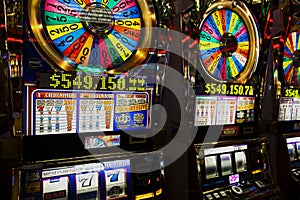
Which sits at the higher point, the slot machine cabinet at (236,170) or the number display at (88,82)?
the number display at (88,82)

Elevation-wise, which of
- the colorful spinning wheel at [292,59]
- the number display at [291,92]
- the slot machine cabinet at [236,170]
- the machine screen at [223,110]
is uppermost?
the colorful spinning wheel at [292,59]

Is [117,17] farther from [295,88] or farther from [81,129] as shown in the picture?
[295,88]

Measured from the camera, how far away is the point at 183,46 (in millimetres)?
2348

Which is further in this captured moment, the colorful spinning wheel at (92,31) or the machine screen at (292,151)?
the machine screen at (292,151)

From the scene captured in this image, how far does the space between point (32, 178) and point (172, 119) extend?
1255 millimetres

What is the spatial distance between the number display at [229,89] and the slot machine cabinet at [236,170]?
0.43 metres

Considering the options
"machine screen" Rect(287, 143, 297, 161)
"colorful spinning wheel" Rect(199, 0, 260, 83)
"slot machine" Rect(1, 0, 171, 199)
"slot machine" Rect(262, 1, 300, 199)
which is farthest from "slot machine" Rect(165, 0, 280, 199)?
"machine screen" Rect(287, 143, 297, 161)

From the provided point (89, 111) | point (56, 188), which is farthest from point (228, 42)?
point (56, 188)

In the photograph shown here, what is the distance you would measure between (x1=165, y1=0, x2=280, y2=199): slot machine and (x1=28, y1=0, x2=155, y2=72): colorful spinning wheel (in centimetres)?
47

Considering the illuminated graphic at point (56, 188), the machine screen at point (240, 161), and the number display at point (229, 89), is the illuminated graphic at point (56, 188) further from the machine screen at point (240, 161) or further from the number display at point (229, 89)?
the machine screen at point (240, 161)

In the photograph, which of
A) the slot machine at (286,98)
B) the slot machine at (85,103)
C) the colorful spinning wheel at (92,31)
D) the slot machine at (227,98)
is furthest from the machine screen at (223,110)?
the colorful spinning wheel at (92,31)

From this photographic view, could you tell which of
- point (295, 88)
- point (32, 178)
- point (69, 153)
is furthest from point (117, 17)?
point (295, 88)

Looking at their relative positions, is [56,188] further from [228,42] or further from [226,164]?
[228,42]

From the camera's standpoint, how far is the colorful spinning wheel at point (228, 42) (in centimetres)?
249
